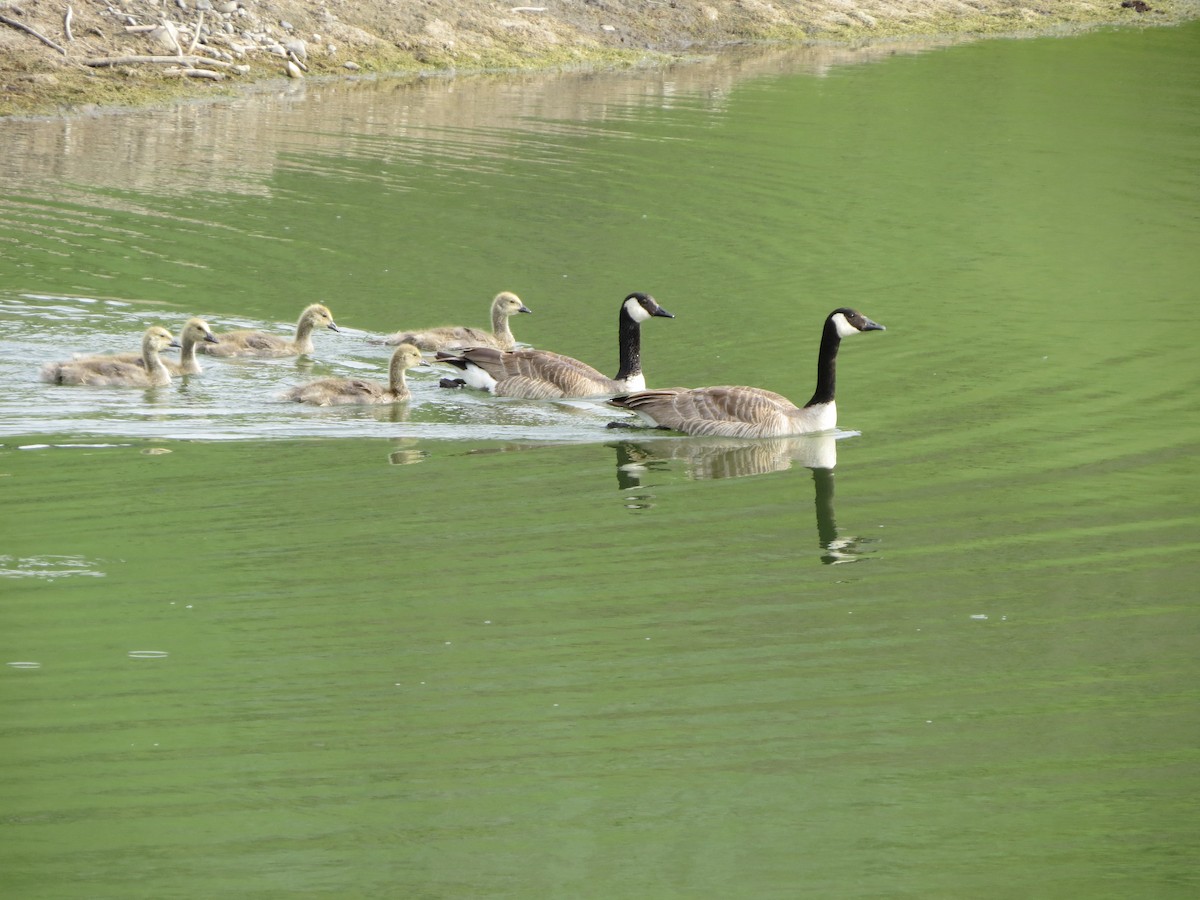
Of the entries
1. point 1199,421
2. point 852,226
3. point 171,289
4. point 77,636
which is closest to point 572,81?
point 852,226

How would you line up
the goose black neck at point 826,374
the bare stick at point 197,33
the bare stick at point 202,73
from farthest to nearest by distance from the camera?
the bare stick at point 197,33 → the bare stick at point 202,73 → the goose black neck at point 826,374

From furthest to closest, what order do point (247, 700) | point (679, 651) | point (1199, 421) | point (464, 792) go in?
point (1199, 421) < point (679, 651) < point (247, 700) < point (464, 792)

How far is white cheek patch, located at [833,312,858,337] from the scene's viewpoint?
15219 mm

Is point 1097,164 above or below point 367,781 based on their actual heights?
above

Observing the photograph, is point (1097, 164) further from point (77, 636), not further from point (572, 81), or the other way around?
point (77, 636)

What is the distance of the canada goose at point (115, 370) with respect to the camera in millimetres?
15664

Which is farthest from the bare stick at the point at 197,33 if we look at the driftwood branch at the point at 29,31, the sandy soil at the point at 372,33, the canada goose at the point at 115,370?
the canada goose at the point at 115,370

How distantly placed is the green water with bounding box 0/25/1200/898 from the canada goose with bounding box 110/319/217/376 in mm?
275

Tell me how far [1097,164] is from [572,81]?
1268 centimetres

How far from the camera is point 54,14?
32938 millimetres

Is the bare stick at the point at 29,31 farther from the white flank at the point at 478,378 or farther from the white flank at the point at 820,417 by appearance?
the white flank at the point at 820,417

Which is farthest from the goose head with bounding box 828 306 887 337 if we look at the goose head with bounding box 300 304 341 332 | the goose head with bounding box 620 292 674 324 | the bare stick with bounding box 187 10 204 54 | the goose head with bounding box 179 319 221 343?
the bare stick with bounding box 187 10 204 54

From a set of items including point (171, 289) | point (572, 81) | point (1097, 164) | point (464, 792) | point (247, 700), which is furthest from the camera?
point (572, 81)

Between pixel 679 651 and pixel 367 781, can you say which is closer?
pixel 367 781
